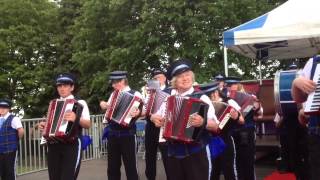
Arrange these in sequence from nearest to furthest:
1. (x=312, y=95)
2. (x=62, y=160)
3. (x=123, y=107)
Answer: (x=312, y=95), (x=62, y=160), (x=123, y=107)

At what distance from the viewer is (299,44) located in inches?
418

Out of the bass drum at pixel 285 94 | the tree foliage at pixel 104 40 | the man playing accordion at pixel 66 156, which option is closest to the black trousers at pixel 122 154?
the man playing accordion at pixel 66 156

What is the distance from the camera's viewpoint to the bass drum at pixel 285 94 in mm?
7695

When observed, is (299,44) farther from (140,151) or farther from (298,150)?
(140,151)

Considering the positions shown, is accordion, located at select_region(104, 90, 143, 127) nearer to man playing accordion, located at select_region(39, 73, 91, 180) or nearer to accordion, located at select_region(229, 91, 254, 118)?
man playing accordion, located at select_region(39, 73, 91, 180)

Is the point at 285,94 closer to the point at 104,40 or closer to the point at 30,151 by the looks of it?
the point at 30,151

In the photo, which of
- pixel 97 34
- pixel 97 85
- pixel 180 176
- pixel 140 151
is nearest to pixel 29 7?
pixel 97 34

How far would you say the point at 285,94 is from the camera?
773 centimetres

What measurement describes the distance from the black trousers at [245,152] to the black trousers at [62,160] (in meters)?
2.75

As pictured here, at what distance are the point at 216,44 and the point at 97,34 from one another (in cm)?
653

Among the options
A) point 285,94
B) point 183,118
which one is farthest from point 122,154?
point 183,118

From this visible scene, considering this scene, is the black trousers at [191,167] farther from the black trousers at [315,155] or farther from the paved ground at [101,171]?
the paved ground at [101,171]

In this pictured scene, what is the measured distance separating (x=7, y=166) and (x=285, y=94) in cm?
487

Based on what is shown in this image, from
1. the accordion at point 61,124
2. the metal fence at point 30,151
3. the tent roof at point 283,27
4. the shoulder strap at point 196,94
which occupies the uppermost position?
the tent roof at point 283,27
